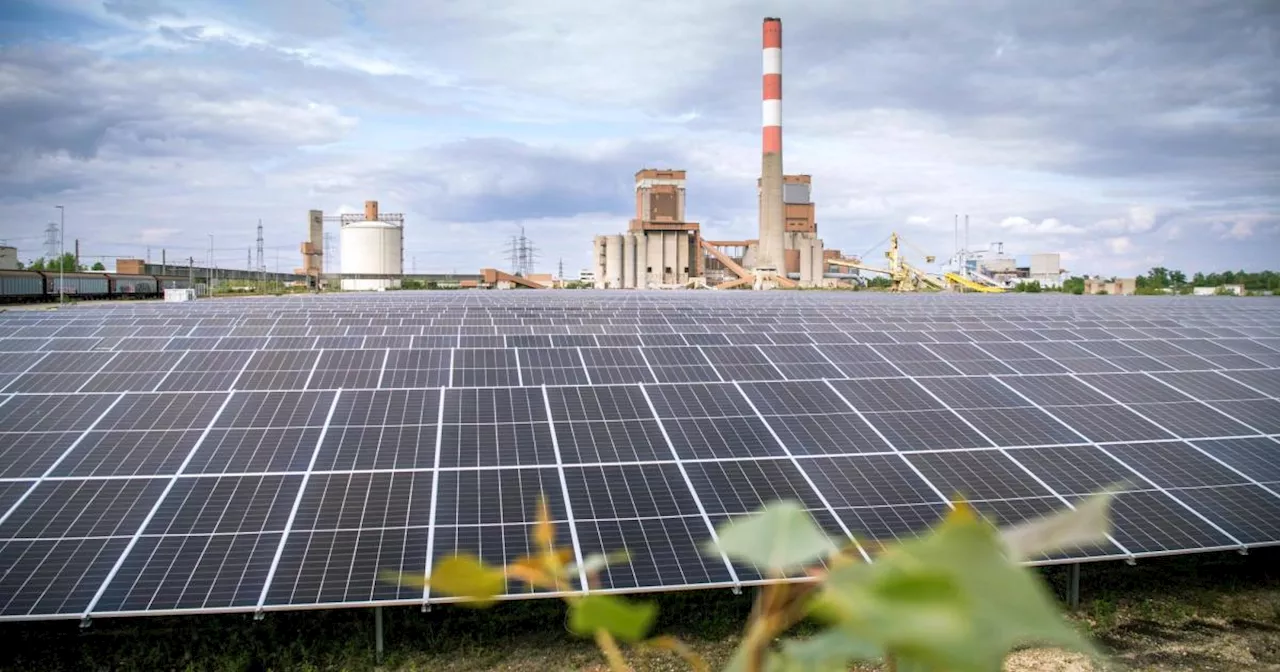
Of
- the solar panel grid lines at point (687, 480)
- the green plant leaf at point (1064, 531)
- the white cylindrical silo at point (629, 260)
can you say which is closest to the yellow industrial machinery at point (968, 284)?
the white cylindrical silo at point (629, 260)

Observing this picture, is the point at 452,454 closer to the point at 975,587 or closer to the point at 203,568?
the point at 203,568

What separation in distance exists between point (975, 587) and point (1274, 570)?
2238 cm

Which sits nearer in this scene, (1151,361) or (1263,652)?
(1263,652)

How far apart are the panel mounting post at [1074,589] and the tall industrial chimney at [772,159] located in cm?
9821

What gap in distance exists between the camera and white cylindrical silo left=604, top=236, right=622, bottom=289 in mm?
137500

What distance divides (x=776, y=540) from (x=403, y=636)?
1477 cm

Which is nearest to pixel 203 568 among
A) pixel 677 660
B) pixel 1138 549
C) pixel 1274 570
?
pixel 677 660

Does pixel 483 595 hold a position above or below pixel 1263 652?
above

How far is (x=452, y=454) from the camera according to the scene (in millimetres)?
16906

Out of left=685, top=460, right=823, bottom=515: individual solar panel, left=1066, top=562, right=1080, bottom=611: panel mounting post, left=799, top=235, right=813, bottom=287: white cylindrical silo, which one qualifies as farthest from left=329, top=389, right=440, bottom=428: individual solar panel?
left=799, top=235, right=813, bottom=287: white cylindrical silo

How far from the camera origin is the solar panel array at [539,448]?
1386cm

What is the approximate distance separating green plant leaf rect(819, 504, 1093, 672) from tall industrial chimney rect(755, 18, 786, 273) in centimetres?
Result: 11271

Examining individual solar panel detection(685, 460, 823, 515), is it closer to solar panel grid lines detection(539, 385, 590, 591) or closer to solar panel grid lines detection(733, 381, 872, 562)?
solar panel grid lines detection(733, 381, 872, 562)

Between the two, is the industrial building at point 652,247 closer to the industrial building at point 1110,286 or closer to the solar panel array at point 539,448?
the industrial building at point 1110,286
